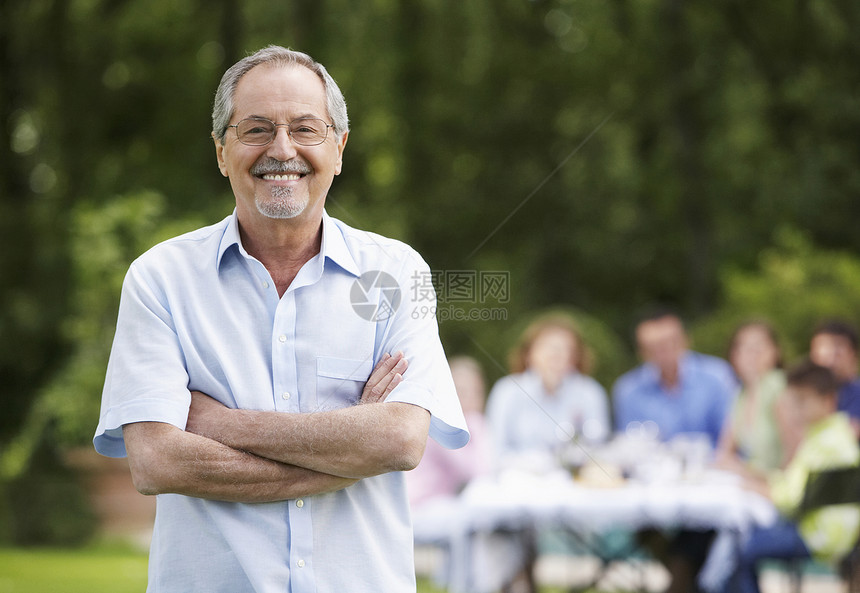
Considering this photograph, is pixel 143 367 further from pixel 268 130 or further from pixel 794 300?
pixel 794 300

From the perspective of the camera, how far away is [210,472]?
6.35ft

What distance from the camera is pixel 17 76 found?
12.7m

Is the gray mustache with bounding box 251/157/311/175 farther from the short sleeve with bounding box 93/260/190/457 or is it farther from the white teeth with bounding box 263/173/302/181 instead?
the short sleeve with bounding box 93/260/190/457

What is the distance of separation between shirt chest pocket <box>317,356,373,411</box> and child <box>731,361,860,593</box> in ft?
11.7

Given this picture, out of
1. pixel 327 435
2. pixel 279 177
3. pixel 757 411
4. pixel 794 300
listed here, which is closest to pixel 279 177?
pixel 279 177

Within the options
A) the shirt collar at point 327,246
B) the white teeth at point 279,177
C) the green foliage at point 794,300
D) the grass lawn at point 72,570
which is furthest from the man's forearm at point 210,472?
the green foliage at point 794,300

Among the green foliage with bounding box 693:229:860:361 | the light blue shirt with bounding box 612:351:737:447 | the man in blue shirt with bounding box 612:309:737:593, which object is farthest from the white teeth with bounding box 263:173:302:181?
the green foliage with bounding box 693:229:860:361

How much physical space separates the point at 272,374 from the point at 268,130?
18.7 inches

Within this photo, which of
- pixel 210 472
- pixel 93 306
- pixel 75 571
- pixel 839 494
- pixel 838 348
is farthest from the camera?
pixel 93 306

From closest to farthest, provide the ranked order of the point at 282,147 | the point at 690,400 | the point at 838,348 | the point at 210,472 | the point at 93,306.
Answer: the point at 210,472 → the point at 282,147 → the point at 838,348 → the point at 690,400 → the point at 93,306

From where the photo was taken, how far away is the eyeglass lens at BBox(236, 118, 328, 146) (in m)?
2.07

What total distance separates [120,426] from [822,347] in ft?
16.1

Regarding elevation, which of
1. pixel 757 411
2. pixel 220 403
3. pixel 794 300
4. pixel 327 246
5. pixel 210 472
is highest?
pixel 794 300

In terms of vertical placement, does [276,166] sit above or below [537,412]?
below
